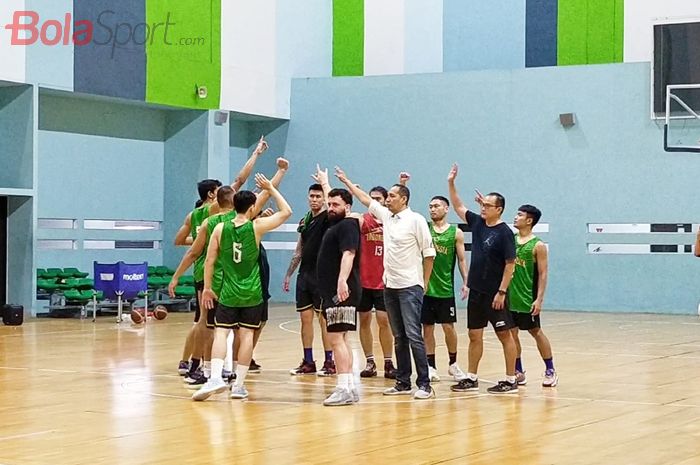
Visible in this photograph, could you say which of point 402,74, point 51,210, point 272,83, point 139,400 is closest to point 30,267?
point 51,210

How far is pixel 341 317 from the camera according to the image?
10.8 metres

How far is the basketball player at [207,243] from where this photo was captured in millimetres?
11336

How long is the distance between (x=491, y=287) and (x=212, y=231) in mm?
2751

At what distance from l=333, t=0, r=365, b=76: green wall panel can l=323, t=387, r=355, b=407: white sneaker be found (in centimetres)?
1883

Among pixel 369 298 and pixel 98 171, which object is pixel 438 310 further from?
pixel 98 171

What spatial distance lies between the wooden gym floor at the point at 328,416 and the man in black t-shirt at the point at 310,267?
523mm

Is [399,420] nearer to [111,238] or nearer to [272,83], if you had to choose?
[111,238]

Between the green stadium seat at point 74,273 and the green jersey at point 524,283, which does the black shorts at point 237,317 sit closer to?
the green jersey at point 524,283

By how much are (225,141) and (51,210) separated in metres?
4.53

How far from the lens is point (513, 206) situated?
85.9ft

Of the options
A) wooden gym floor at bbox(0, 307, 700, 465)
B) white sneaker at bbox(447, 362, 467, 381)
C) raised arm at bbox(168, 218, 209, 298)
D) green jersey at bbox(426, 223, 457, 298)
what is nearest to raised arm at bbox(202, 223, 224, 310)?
raised arm at bbox(168, 218, 209, 298)

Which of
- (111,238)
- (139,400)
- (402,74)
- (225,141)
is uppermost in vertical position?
(402,74)

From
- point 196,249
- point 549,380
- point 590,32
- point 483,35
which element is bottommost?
point 549,380


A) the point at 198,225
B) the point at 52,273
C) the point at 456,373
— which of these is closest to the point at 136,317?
the point at 52,273
